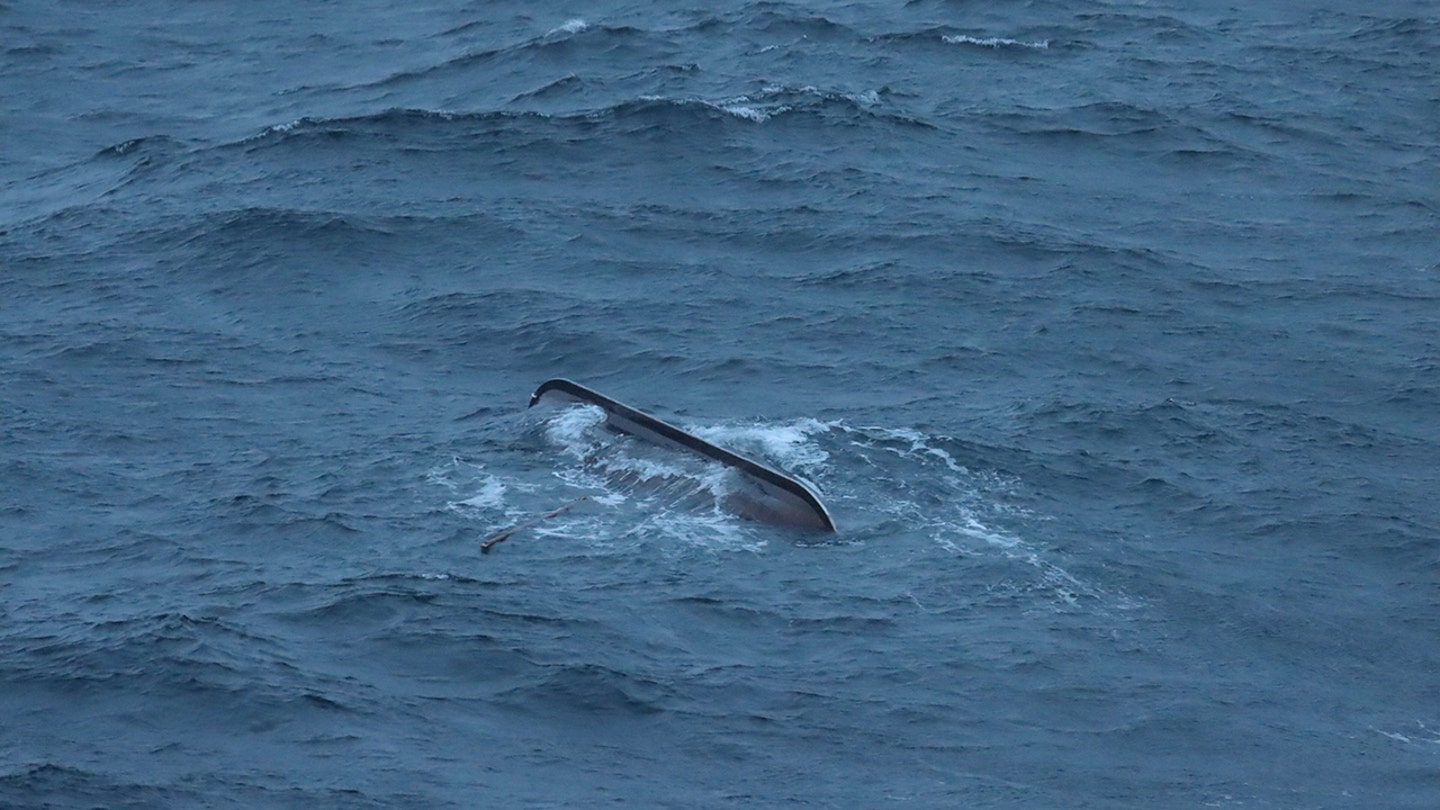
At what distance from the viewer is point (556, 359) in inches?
1956

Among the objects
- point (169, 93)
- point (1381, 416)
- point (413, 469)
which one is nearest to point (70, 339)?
point (413, 469)

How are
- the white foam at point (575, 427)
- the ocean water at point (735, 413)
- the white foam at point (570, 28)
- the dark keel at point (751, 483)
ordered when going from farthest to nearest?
the white foam at point (570, 28), the white foam at point (575, 427), the dark keel at point (751, 483), the ocean water at point (735, 413)

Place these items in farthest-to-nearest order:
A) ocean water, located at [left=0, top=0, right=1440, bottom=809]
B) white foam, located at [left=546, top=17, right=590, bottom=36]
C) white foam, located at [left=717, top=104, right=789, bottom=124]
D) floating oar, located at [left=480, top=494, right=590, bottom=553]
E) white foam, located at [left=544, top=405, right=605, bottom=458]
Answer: white foam, located at [left=546, top=17, right=590, bottom=36] → white foam, located at [left=717, top=104, right=789, bottom=124] → white foam, located at [left=544, top=405, right=605, bottom=458] → floating oar, located at [left=480, top=494, right=590, bottom=553] → ocean water, located at [left=0, top=0, right=1440, bottom=809]

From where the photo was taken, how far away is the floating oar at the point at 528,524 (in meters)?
39.7

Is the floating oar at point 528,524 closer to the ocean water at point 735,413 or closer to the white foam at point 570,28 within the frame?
the ocean water at point 735,413

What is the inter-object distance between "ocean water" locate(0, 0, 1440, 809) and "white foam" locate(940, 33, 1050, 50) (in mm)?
214

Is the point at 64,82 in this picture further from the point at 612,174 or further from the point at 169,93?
the point at 612,174

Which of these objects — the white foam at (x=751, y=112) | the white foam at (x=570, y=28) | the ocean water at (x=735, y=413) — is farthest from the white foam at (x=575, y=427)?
the white foam at (x=570, y=28)

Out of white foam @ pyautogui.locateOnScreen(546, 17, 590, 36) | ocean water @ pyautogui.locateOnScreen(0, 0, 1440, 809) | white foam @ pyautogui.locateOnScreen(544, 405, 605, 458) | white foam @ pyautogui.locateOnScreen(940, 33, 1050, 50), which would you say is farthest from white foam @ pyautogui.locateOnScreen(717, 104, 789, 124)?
white foam @ pyautogui.locateOnScreen(544, 405, 605, 458)

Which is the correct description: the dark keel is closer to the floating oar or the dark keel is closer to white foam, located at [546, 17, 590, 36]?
the floating oar

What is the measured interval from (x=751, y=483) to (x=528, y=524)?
5.03m

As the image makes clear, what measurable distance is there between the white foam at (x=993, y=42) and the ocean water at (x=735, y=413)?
214 mm

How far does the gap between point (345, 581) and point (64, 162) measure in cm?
3373

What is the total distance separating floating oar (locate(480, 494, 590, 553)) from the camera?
130ft
